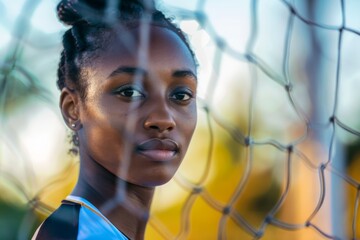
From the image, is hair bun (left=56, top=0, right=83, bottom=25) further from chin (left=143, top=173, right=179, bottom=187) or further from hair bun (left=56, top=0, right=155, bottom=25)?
chin (left=143, top=173, right=179, bottom=187)

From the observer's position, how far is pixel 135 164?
89cm

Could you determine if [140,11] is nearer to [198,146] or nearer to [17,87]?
[17,87]

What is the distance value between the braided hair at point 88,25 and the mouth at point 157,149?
0.31 feet

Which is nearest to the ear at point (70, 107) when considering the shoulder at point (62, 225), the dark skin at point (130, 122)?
the dark skin at point (130, 122)

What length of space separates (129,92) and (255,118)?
3.52ft

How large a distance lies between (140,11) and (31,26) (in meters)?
0.13

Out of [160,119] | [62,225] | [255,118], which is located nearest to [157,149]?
[160,119]

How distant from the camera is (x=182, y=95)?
0.94m

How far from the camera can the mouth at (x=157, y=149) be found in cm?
89

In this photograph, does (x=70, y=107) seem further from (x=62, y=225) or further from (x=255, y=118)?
(x=255, y=118)

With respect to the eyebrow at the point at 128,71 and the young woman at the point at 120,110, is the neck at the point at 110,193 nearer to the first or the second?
the young woman at the point at 120,110

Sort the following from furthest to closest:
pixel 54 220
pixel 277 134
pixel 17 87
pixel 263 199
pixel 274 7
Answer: pixel 263 199
pixel 277 134
pixel 274 7
pixel 17 87
pixel 54 220

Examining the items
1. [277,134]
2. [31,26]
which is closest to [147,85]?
[31,26]

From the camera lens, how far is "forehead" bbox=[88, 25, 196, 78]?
892mm
